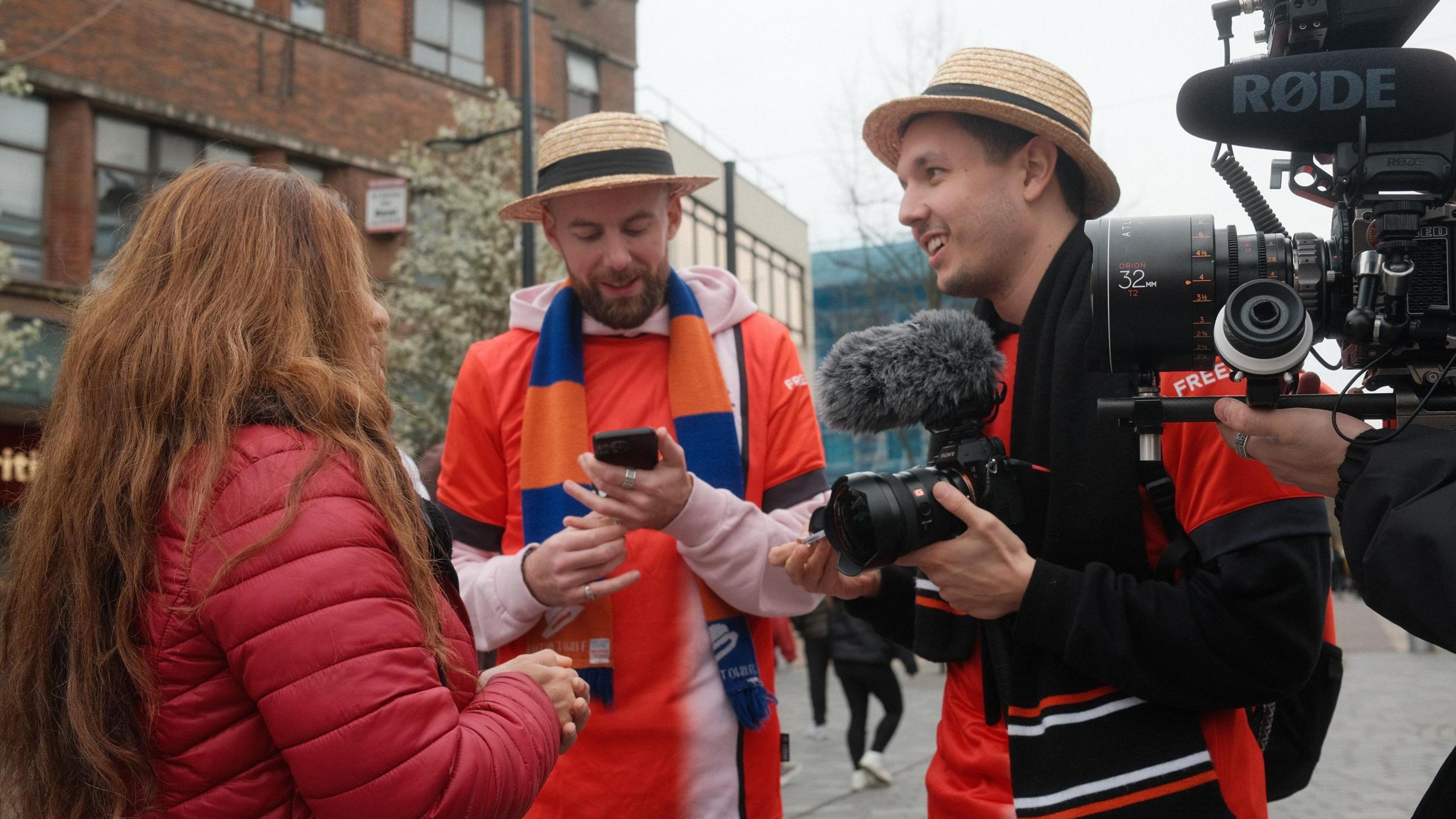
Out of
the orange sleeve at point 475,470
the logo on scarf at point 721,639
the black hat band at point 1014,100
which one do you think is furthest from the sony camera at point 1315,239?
the orange sleeve at point 475,470

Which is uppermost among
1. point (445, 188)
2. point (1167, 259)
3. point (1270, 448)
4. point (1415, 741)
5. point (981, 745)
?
point (445, 188)

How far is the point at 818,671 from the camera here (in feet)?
35.4

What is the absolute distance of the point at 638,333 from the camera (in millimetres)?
3219

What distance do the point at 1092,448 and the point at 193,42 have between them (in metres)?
17.5

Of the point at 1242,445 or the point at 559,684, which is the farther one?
the point at 559,684

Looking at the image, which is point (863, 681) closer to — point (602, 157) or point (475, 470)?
point (475, 470)

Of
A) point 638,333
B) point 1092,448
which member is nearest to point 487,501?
point 638,333

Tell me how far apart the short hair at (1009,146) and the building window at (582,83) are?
70.0ft

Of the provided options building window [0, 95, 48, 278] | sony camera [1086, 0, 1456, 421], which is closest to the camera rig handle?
sony camera [1086, 0, 1456, 421]

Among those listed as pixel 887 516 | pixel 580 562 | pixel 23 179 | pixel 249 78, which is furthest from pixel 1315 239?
pixel 249 78

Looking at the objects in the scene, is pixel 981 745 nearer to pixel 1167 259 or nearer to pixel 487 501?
pixel 1167 259

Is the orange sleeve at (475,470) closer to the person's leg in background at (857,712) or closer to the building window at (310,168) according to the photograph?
the person's leg in background at (857,712)

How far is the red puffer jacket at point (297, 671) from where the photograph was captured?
168 centimetres

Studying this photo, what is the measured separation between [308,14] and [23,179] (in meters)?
5.31
